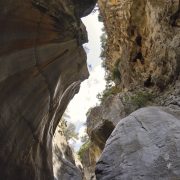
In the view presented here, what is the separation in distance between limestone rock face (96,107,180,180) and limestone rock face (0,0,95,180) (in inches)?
95.8

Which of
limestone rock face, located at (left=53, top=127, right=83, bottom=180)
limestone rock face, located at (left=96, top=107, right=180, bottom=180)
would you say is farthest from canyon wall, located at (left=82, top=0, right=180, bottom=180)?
limestone rock face, located at (left=53, top=127, right=83, bottom=180)

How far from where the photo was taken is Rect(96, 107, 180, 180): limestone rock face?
32.5ft

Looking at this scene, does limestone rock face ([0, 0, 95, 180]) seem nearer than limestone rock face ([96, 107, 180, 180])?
Yes

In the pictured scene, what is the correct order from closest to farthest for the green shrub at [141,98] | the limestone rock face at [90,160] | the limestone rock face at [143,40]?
the green shrub at [141,98] → the limestone rock face at [143,40] → the limestone rock face at [90,160]

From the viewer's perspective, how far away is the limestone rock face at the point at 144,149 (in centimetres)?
991

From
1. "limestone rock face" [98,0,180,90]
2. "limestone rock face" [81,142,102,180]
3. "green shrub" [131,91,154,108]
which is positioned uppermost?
"limestone rock face" [98,0,180,90]

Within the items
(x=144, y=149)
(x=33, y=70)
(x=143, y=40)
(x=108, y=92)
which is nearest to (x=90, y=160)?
(x=108, y=92)

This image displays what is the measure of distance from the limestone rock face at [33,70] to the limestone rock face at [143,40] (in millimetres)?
4344

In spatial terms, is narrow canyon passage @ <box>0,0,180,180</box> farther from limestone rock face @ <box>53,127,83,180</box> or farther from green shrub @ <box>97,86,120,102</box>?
green shrub @ <box>97,86,120,102</box>

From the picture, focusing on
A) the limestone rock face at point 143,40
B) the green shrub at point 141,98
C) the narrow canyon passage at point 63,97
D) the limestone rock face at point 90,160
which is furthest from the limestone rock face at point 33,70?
the limestone rock face at point 90,160

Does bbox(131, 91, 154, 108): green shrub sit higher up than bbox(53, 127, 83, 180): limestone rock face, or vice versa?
bbox(131, 91, 154, 108): green shrub

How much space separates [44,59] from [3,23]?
2.13 metres

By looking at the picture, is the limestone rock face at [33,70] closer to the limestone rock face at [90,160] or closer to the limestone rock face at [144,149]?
the limestone rock face at [144,149]

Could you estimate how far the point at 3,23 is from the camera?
9.03 metres
